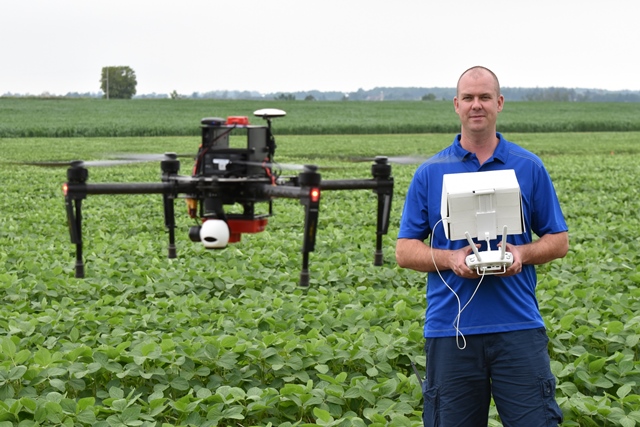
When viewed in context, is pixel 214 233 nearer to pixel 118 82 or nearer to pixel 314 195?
pixel 314 195

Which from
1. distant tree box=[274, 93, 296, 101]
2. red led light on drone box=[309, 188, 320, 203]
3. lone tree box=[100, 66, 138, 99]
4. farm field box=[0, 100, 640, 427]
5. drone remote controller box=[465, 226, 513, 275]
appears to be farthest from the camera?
distant tree box=[274, 93, 296, 101]

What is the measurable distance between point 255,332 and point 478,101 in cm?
318

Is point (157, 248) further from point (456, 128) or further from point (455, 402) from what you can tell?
point (456, 128)

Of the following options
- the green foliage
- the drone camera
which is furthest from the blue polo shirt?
the green foliage

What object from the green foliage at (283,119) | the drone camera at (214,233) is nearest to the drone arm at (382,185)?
the drone camera at (214,233)

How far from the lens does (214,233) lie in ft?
A: 17.7

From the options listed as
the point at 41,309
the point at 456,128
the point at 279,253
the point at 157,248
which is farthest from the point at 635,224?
the point at 456,128

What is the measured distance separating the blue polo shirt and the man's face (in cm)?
14

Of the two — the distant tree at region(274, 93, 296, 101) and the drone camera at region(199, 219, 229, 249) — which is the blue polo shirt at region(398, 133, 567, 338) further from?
the distant tree at region(274, 93, 296, 101)

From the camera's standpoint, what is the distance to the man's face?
11.4 feet

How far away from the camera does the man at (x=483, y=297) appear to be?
3.45 meters

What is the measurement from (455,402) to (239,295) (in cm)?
489

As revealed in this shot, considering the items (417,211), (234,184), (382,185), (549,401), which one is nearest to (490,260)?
(417,211)

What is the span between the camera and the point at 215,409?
4.82m
